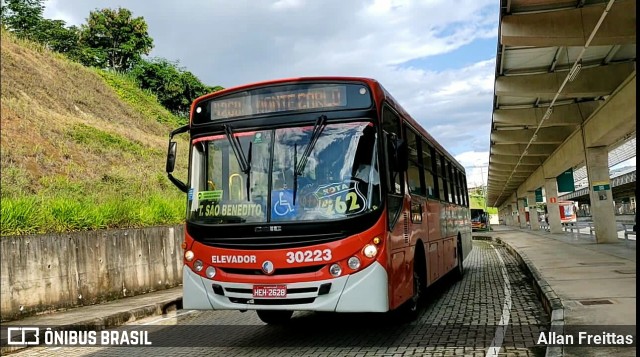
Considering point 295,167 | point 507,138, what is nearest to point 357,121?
point 295,167

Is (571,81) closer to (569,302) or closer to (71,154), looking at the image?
(569,302)

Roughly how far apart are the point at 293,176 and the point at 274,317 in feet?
9.47

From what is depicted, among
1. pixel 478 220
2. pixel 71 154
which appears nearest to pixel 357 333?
pixel 71 154

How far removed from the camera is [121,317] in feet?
31.7

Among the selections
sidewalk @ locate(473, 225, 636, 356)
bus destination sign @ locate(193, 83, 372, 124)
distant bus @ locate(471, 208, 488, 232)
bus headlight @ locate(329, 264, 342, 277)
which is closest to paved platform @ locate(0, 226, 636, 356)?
sidewalk @ locate(473, 225, 636, 356)

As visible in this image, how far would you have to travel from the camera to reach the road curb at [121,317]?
27.7ft

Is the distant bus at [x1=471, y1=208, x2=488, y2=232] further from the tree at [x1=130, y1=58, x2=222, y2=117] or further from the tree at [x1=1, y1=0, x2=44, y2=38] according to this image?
the tree at [x1=1, y1=0, x2=44, y2=38]

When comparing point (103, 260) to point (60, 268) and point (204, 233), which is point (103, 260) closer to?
point (60, 268)

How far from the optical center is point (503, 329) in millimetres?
7512

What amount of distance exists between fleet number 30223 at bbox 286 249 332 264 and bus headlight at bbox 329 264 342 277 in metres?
0.10

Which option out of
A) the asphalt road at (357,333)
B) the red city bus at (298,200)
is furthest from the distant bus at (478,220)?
the red city bus at (298,200)

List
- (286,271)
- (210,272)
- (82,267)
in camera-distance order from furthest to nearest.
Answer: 1. (82,267)
2. (210,272)
3. (286,271)

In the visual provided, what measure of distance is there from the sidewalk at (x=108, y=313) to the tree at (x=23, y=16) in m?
38.7

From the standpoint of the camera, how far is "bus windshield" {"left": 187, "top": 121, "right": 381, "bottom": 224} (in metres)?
6.25
